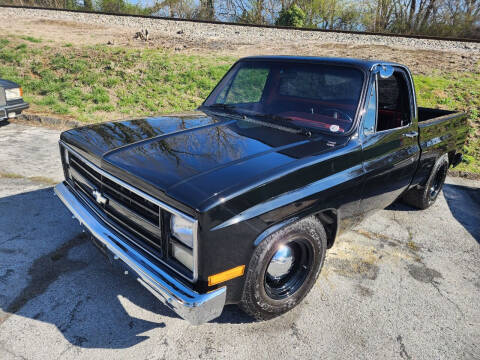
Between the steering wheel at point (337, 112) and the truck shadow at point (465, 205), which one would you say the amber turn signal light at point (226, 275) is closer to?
the steering wheel at point (337, 112)

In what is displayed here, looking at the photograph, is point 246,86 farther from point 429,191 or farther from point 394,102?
point 429,191

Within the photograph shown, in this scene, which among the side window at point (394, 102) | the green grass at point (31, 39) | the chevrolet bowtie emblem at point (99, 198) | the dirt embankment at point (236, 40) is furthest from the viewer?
the green grass at point (31, 39)

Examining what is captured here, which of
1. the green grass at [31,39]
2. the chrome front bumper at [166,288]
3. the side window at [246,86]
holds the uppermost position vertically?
the green grass at [31,39]

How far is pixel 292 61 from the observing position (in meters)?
3.18

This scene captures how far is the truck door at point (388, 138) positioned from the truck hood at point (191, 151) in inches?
15.4

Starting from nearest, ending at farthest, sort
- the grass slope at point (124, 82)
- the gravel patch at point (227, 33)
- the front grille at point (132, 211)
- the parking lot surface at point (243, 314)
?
the front grille at point (132, 211) → the parking lot surface at point (243, 314) → the grass slope at point (124, 82) → the gravel patch at point (227, 33)

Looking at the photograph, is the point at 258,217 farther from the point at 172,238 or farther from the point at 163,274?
the point at 163,274

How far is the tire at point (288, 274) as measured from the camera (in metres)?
2.07

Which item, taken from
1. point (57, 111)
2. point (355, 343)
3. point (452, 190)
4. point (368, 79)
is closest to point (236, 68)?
point (368, 79)

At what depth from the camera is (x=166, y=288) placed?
1881 millimetres

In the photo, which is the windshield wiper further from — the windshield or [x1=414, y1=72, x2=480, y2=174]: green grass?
[x1=414, y1=72, x2=480, y2=174]: green grass

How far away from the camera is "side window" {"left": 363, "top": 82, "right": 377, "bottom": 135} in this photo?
275 cm

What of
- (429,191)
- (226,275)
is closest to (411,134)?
(429,191)

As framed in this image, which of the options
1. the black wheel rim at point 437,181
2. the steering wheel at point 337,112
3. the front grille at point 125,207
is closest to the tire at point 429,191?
the black wheel rim at point 437,181
